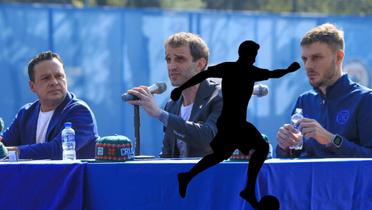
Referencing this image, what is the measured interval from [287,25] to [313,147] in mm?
5641

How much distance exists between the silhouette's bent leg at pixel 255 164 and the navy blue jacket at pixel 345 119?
4.97 ft

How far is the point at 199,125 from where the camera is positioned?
4.68 meters

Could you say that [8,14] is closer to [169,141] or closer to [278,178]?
[169,141]

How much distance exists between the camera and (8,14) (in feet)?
30.1

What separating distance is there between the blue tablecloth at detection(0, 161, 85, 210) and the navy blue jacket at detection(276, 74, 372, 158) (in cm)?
135

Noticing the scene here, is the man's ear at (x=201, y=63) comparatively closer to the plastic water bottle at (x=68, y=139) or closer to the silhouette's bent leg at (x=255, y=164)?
the plastic water bottle at (x=68, y=139)

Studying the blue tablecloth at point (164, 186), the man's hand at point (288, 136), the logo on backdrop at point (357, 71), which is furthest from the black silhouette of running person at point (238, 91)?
the logo on backdrop at point (357, 71)

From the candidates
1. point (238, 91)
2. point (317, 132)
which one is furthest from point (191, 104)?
point (238, 91)

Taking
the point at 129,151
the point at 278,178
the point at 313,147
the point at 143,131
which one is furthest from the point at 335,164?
the point at 143,131

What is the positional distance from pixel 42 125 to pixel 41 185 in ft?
5.07

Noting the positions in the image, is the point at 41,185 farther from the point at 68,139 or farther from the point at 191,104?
the point at 191,104

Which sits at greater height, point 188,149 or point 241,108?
point 241,108

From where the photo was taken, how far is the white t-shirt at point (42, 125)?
5.39 metres

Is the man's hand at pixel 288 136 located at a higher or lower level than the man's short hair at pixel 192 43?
lower
